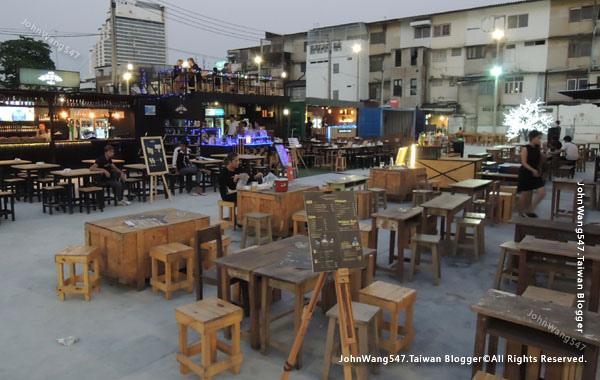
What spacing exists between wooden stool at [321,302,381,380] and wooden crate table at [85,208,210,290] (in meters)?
2.92

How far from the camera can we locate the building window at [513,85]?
36.5 metres

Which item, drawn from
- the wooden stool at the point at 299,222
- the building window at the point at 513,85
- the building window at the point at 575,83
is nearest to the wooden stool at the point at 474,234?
the wooden stool at the point at 299,222

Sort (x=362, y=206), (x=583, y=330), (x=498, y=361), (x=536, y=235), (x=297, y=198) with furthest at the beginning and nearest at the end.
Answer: (x=362, y=206)
(x=297, y=198)
(x=536, y=235)
(x=498, y=361)
(x=583, y=330)

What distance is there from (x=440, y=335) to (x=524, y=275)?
1263 mm

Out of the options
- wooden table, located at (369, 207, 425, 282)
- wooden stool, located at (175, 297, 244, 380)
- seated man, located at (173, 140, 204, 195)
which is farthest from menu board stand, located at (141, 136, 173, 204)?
wooden stool, located at (175, 297, 244, 380)

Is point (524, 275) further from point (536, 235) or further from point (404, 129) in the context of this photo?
point (404, 129)

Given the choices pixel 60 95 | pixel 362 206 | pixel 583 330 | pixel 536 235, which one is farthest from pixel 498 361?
pixel 60 95

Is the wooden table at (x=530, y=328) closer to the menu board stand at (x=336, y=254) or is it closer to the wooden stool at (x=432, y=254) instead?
the menu board stand at (x=336, y=254)

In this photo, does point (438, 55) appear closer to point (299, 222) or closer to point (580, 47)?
point (580, 47)

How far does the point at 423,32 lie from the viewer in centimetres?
4088

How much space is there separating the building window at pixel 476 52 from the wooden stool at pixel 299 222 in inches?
1420

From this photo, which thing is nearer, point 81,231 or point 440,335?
point 440,335

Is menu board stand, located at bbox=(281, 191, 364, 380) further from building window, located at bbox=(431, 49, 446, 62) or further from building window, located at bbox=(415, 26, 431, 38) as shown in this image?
building window, located at bbox=(415, 26, 431, 38)

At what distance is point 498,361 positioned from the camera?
13.2ft
